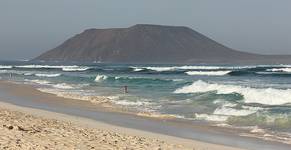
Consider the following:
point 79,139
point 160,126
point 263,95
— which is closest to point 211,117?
point 160,126

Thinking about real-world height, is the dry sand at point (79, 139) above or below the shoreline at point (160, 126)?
above

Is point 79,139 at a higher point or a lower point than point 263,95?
higher

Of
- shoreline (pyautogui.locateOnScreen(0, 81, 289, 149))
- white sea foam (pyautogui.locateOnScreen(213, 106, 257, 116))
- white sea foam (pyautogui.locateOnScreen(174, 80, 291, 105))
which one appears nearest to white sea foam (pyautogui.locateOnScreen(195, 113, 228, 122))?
white sea foam (pyautogui.locateOnScreen(213, 106, 257, 116))

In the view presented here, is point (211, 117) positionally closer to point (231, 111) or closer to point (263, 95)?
point (231, 111)

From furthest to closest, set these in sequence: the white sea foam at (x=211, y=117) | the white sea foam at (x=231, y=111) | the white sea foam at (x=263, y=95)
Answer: the white sea foam at (x=263, y=95), the white sea foam at (x=231, y=111), the white sea foam at (x=211, y=117)

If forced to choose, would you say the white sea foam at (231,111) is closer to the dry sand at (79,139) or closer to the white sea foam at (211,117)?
the white sea foam at (211,117)

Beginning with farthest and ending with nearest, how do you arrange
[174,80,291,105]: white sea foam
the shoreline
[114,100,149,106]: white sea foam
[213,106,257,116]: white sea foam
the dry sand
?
[174,80,291,105]: white sea foam, [114,100,149,106]: white sea foam, [213,106,257,116]: white sea foam, the shoreline, the dry sand

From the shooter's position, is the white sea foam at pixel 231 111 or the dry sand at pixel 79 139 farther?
the white sea foam at pixel 231 111

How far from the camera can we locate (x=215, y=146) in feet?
37.0

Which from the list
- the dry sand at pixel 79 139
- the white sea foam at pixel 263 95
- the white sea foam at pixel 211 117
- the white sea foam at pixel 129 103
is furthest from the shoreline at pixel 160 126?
the white sea foam at pixel 263 95

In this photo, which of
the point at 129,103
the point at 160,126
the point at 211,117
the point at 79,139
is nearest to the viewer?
the point at 79,139

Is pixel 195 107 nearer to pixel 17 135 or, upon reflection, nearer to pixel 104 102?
pixel 104 102

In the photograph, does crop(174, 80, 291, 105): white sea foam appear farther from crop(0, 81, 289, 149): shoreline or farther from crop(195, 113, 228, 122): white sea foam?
crop(0, 81, 289, 149): shoreline

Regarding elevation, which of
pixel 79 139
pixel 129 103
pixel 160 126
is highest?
pixel 79 139
